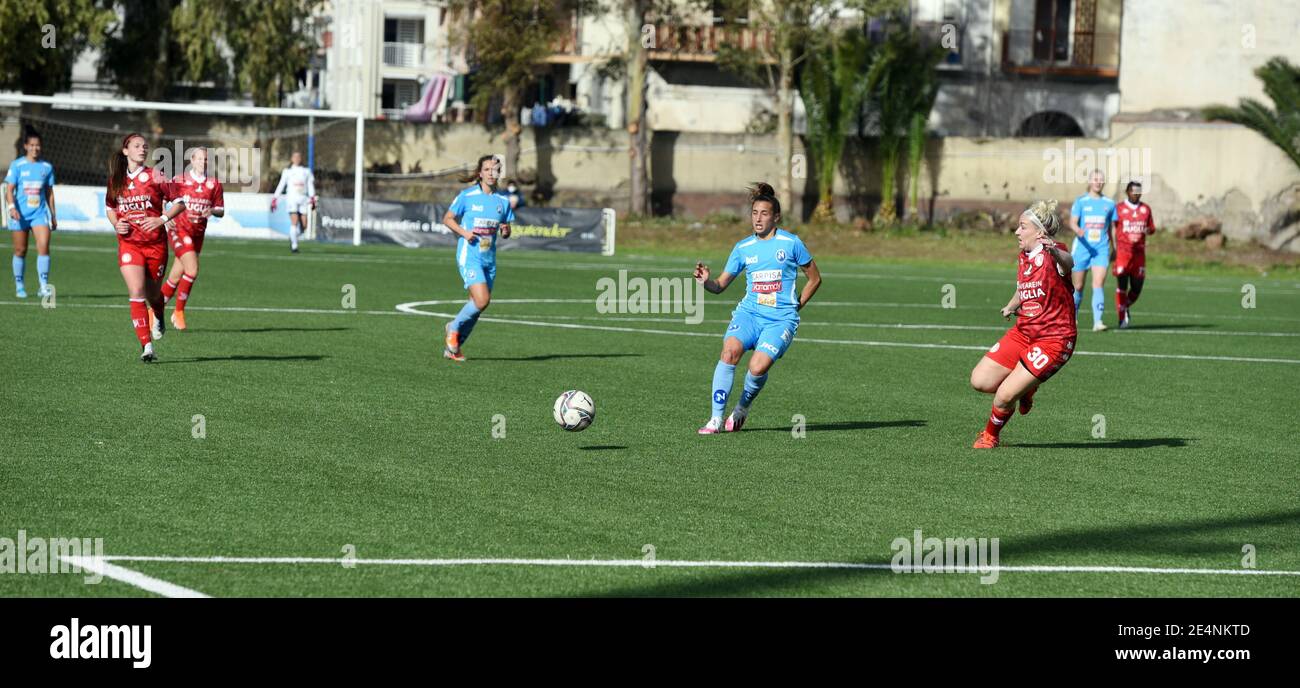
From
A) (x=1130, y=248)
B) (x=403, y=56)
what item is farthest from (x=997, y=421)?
(x=403, y=56)

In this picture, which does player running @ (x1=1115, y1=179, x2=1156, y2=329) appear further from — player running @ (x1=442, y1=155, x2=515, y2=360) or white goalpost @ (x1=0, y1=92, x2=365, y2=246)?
white goalpost @ (x1=0, y1=92, x2=365, y2=246)

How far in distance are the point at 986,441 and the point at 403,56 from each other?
7455 cm

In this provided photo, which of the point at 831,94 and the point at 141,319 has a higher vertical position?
the point at 831,94

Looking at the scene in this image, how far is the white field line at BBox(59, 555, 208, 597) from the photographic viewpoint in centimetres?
705

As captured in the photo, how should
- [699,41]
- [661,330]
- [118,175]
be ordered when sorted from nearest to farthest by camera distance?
1. [118,175]
2. [661,330]
3. [699,41]

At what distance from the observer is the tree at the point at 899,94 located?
166ft

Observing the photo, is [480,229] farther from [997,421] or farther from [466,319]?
[997,421]

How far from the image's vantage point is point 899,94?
1992 inches
